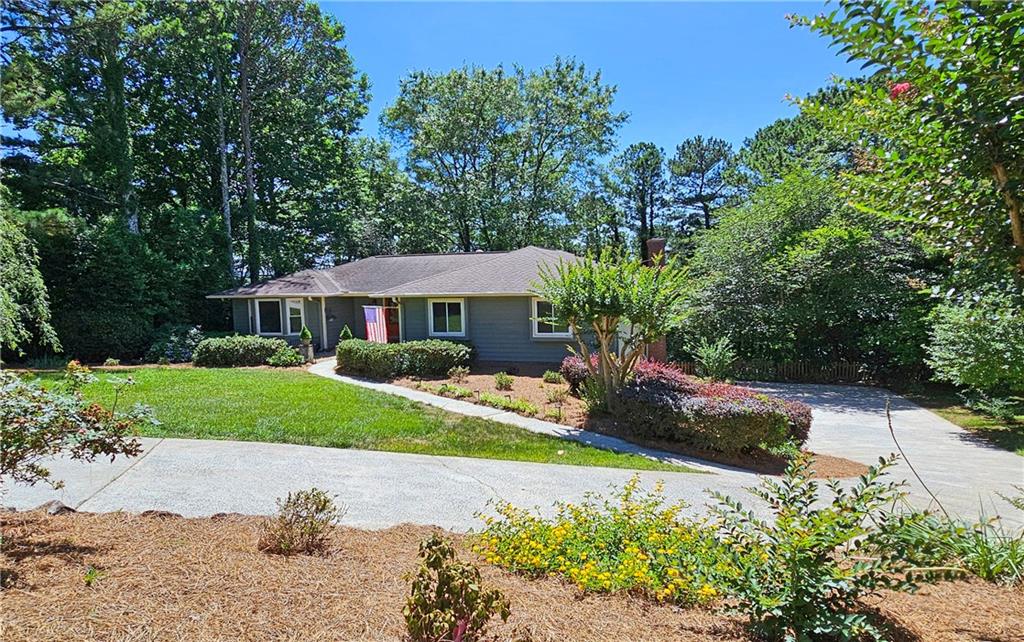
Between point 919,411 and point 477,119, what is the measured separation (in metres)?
26.7

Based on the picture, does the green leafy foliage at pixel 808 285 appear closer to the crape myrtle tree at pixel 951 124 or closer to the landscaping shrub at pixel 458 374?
the landscaping shrub at pixel 458 374

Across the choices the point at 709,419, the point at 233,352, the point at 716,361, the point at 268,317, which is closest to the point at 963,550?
the point at 709,419

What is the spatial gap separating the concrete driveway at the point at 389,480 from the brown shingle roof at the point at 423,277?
9.55 metres

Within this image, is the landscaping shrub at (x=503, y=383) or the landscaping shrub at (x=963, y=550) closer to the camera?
the landscaping shrub at (x=963, y=550)

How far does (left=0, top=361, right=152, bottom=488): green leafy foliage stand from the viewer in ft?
10.0

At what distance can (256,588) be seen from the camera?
306cm

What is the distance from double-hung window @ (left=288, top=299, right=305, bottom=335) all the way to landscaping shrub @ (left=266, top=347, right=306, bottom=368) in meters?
3.35

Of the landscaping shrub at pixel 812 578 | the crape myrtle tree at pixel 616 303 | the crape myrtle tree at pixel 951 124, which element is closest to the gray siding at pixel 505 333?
the crape myrtle tree at pixel 616 303

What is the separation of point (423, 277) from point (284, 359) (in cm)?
644

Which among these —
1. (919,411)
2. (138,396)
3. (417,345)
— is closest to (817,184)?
(919,411)

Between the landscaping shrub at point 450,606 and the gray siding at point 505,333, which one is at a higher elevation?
the gray siding at point 505,333

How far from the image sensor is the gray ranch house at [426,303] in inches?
665

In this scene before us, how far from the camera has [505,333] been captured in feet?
56.3

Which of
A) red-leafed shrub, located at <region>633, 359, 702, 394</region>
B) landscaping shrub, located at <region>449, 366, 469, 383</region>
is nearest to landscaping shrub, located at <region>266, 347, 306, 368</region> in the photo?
landscaping shrub, located at <region>449, 366, 469, 383</region>
